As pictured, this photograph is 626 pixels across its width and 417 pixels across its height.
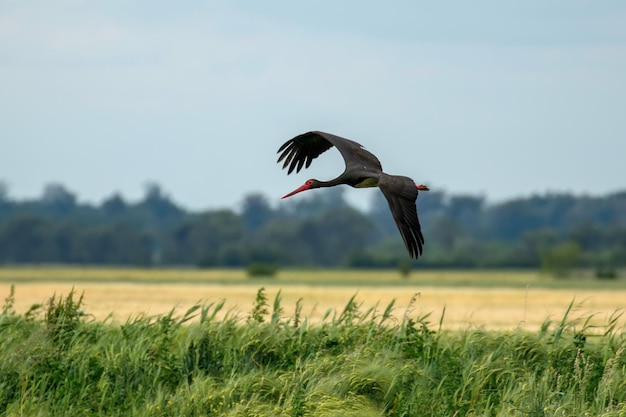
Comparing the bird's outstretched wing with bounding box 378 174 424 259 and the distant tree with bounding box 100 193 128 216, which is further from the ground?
the distant tree with bounding box 100 193 128 216

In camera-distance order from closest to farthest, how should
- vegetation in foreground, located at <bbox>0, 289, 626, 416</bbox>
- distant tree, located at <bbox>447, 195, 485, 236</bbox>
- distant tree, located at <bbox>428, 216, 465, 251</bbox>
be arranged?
vegetation in foreground, located at <bbox>0, 289, 626, 416</bbox>
distant tree, located at <bbox>428, 216, 465, 251</bbox>
distant tree, located at <bbox>447, 195, 485, 236</bbox>

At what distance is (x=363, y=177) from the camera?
12398 millimetres

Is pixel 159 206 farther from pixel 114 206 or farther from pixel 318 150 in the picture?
pixel 318 150

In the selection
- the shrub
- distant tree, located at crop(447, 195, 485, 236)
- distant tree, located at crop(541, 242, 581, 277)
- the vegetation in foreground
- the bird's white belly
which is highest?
distant tree, located at crop(447, 195, 485, 236)

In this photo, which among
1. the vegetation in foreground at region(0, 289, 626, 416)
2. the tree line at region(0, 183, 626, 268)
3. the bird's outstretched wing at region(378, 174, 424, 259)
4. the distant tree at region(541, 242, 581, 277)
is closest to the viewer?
the bird's outstretched wing at region(378, 174, 424, 259)

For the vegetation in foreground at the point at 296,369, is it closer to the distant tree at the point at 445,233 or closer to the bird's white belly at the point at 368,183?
the bird's white belly at the point at 368,183

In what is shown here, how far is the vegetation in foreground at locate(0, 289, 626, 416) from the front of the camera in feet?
40.5

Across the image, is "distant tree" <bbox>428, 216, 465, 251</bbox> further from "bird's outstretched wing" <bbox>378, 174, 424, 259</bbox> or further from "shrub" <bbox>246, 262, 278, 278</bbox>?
"bird's outstretched wing" <bbox>378, 174, 424, 259</bbox>

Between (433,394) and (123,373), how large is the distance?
3.59 m

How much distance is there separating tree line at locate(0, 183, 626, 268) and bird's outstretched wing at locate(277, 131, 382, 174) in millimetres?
62050

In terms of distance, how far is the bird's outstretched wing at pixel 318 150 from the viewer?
12836 millimetres

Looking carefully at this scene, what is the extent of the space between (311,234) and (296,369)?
91.7 m

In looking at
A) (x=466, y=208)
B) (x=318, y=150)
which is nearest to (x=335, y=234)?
(x=466, y=208)

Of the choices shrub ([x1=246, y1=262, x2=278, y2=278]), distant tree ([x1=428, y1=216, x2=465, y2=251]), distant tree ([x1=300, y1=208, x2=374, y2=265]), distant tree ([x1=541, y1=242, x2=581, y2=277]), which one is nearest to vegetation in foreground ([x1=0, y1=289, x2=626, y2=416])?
shrub ([x1=246, y1=262, x2=278, y2=278])
